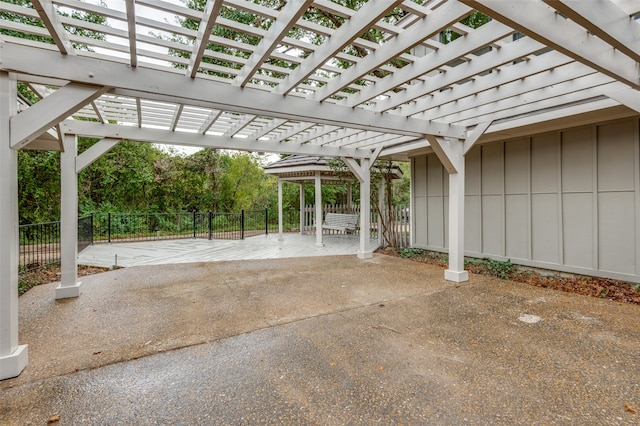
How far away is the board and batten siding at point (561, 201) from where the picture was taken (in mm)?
4516

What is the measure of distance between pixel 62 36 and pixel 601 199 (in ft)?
23.7

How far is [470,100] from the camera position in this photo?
3.97 metres

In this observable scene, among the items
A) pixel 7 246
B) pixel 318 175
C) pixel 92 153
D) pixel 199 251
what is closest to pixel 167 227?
pixel 199 251

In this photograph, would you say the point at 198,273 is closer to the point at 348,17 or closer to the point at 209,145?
the point at 209,145

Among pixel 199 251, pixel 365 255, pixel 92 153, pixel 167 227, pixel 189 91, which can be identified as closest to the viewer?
pixel 189 91

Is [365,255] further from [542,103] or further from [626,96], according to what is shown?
Answer: [626,96]

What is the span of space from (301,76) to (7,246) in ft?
9.72

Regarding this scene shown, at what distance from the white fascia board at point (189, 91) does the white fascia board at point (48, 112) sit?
0.34 feet

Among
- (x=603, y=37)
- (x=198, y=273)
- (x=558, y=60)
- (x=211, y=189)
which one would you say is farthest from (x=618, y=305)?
(x=211, y=189)

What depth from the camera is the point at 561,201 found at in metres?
5.20

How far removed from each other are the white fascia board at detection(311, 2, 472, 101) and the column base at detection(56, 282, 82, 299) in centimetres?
471

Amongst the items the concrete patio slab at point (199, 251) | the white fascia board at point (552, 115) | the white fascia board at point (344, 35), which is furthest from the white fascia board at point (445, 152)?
the concrete patio slab at point (199, 251)

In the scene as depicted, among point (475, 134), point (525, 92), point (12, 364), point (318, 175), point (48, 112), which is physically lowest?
point (12, 364)

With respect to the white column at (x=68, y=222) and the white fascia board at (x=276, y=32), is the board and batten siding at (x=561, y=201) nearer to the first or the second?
the white fascia board at (x=276, y=32)
